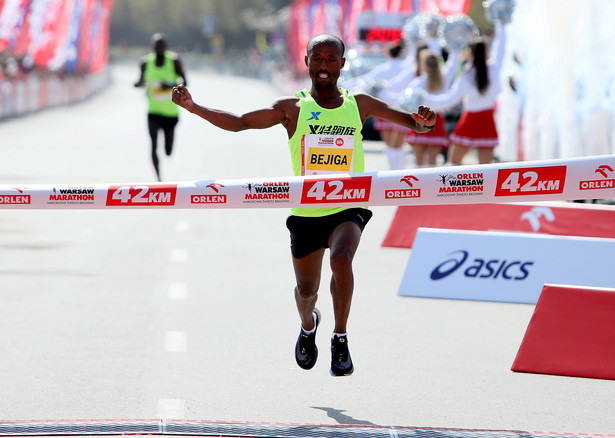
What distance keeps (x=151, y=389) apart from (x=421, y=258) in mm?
3134

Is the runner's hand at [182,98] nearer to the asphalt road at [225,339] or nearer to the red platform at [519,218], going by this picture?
the asphalt road at [225,339]

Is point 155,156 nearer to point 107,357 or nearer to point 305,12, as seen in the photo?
point 107,357

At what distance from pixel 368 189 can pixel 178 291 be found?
345 centimetres

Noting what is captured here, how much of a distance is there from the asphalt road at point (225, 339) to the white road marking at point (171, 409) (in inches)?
0.7

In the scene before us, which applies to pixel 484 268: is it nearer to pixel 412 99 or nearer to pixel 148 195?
pixel 148 195

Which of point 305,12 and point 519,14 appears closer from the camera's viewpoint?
point 519,14

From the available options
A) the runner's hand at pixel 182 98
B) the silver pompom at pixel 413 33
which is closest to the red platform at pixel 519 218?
the runner's hand at pixel 182 98

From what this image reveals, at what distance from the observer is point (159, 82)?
15.9 m

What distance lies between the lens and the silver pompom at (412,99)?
14492mm

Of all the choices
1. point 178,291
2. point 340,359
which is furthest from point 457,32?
point 340,359

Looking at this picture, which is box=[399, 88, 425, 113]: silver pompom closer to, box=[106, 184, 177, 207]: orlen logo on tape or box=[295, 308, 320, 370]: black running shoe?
box=[295, 308, 320, 370]: black running shoe

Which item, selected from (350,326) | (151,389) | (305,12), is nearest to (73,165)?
(350,326)

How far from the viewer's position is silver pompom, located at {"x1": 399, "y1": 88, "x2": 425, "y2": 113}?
14.5 m

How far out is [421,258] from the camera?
867 centimetres
